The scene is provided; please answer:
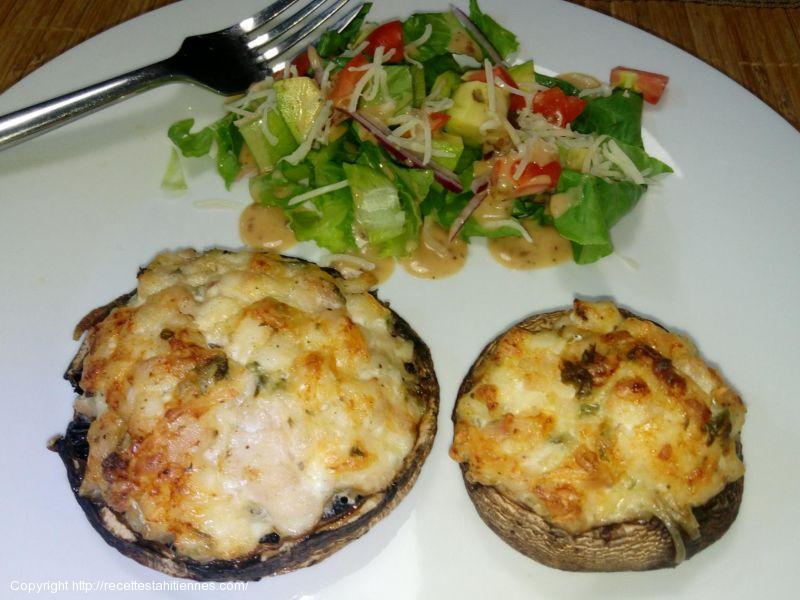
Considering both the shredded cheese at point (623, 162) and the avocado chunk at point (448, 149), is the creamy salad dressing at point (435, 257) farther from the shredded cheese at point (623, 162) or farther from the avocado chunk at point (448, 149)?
the shredded cheese at point (623, 162)

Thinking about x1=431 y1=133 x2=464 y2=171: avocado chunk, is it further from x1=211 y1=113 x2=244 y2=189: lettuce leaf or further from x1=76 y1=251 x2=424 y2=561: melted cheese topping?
x1=76 y1=251 x2=424 y2=561: melted cheese topping

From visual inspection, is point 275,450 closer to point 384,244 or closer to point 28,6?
point 384,244

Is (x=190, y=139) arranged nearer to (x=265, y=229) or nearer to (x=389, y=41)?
(x=265, y=229)

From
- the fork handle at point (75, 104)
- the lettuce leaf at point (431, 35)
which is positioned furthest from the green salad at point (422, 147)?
the fork handle at point (75, 104)

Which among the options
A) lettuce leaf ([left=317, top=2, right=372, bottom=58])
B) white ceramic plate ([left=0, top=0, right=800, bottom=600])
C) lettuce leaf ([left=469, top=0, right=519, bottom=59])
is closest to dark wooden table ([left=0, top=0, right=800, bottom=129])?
white ceramic plate ([left=0, top=0, right=800, bottom=600])

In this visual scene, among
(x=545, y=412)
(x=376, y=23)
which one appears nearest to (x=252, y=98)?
(x=376, y=23)

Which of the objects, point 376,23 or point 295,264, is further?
point 376,23

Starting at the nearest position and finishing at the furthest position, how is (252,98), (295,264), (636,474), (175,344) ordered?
(636,474) → (175,344) → (295,264) → (252,98)
